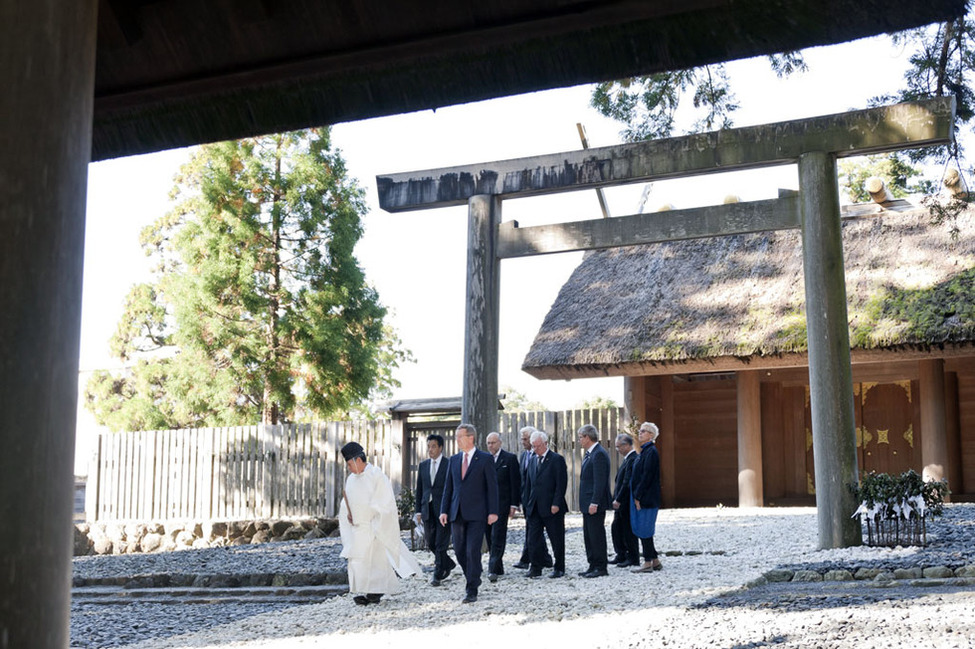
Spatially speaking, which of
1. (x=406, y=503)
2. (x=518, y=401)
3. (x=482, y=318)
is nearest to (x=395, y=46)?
(x=482, y=318)

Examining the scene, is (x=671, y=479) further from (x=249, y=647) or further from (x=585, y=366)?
(x=249, y=647)

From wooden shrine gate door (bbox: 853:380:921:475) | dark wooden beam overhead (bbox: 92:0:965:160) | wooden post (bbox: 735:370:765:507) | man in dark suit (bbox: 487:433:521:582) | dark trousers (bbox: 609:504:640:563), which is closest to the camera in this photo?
dark wooden beam overhead (bbox: 92:0:965:160)

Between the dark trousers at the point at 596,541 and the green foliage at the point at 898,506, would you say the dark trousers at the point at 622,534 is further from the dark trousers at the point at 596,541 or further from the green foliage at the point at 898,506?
the green foliage at the point at 898,506

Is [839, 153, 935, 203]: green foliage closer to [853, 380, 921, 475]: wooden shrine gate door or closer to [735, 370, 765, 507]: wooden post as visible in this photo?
[853, 380, 921, 475]: wooden shrine gate door

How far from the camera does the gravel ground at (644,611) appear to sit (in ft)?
19.5

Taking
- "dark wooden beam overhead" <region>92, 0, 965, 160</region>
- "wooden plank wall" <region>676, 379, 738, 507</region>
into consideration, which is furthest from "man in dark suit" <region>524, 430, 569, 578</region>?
"wooden plank wall" <region>676, 379, 738, 507</region>

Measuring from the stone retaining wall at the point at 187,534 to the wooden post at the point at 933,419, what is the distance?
9.67 metres

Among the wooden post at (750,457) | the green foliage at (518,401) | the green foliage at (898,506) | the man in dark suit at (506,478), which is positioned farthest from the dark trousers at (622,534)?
the green foliage at (518,401)

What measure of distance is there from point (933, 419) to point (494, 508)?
31.6 feet

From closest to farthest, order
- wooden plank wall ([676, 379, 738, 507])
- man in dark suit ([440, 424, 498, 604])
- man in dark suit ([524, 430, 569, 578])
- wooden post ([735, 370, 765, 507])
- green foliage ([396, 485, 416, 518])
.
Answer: man in dark suit ([440, 424, 498, 604]) → man in dark suit ([524, 430, 569, 578]) → green foliage ([396, 485, 416, 518]) → wooden post ([735, 370, 765, 507]) → wooden plank wall ([676, 379, 738, 507])

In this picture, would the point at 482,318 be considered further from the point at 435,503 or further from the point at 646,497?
the point at 646,497

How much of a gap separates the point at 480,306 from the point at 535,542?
10.5 ft

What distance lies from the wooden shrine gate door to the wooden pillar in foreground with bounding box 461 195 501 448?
9.31 metres

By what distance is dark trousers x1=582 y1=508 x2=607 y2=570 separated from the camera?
9.77 m
